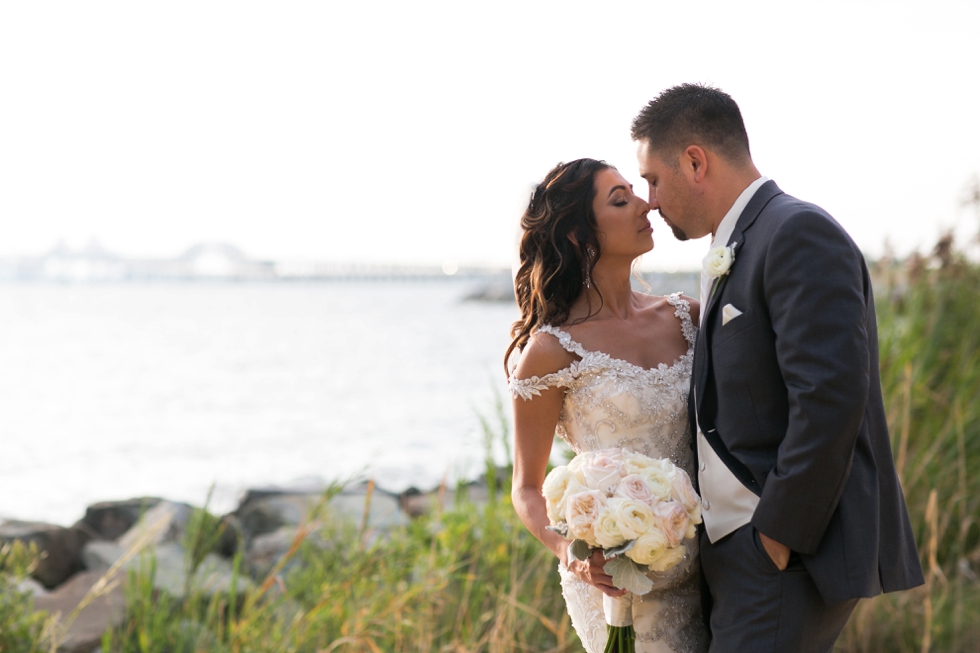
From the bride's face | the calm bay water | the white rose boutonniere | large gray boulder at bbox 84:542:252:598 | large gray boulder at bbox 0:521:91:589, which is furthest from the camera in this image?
the calm bay water

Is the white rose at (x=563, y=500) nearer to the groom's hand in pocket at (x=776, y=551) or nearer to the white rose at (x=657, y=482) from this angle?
the white rose at (x=657, y=482)

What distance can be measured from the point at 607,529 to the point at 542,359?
2.74 feet

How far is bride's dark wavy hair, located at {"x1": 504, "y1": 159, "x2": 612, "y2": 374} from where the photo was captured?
3061 mm

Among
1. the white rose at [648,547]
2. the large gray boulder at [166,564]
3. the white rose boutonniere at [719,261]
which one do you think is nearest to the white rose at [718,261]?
the white rose boutonniere at [719,261]

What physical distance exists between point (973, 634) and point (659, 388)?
248 centimetres

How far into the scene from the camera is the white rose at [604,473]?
90.4 inches

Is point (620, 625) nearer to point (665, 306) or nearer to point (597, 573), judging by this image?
point (597, 573)

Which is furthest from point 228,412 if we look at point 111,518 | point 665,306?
point 665,306

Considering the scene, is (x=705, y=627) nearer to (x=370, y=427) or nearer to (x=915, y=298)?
(x=915, y=298)

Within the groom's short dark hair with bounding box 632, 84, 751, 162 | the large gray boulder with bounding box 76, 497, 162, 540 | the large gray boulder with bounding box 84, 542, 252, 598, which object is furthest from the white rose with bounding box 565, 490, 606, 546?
the large gray boulder with bounding box 76, 497, 162, 540

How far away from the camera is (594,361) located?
115 inches

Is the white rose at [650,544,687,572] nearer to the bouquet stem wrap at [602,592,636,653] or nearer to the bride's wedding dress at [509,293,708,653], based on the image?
the bouquet stem wrap at [602,592,636,653]

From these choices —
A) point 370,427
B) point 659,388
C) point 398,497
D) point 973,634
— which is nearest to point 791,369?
point 659,388

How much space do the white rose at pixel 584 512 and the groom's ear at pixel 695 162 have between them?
102 centimetres
